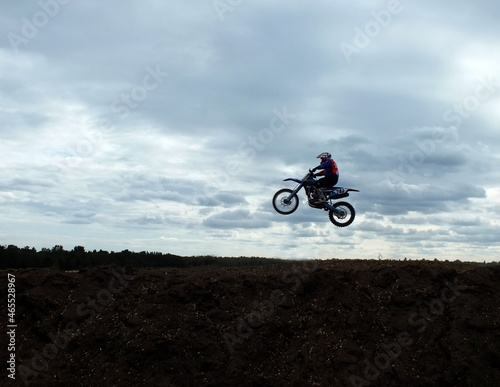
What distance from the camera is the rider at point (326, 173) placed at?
17109 mm

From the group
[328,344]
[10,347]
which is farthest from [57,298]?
[328,344]

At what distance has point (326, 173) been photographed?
17.2 metres

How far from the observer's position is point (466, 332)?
12.7 meters

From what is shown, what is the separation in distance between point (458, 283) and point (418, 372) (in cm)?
373

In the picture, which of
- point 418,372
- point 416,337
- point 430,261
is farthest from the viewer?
point 430,261

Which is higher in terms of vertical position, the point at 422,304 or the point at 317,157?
the point at 317,157

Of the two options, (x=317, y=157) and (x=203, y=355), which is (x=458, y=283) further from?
(x=203, y=355)
